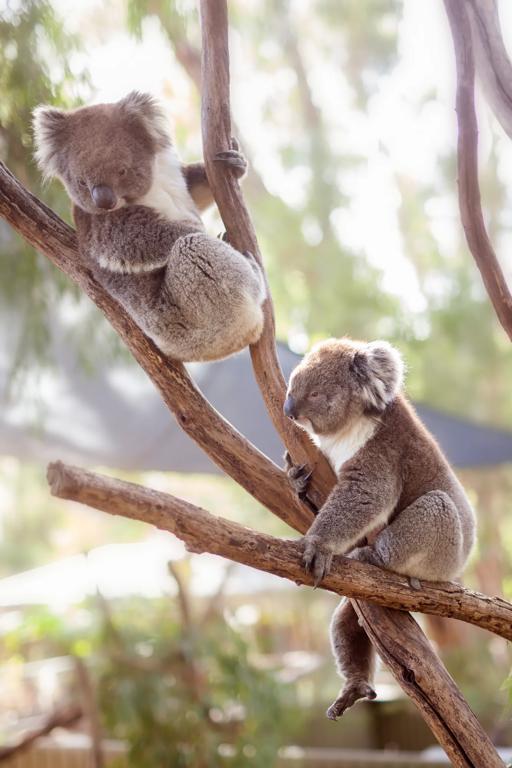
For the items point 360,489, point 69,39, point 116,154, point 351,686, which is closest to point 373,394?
point 360,489

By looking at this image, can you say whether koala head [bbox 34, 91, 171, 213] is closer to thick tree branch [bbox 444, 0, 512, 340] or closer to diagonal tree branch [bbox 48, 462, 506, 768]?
thick tree branch [bbox 444, 0, 512, 340]

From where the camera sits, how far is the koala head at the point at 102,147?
8.50 feet

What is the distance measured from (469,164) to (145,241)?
3.34ft

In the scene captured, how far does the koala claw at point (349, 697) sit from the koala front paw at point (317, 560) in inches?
16.1

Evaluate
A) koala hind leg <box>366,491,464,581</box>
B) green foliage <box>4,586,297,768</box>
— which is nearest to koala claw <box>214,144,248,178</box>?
koala hind leg <box>366,491,464,581</box>

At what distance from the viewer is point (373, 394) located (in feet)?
8.07

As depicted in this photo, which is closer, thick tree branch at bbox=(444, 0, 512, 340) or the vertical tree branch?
thick tree branch at bbox=(444, 0, 512, 340)

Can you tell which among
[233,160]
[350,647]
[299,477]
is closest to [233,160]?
[233,160]

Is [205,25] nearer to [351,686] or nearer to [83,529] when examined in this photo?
[351,686]

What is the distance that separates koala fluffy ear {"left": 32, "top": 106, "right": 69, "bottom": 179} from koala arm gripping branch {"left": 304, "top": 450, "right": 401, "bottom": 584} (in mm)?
1375

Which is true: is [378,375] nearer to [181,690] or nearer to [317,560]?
[317,560]

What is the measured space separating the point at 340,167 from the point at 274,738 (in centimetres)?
456

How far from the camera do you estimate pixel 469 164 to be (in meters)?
2.43

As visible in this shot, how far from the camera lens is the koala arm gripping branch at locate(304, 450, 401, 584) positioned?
81.4 inches
